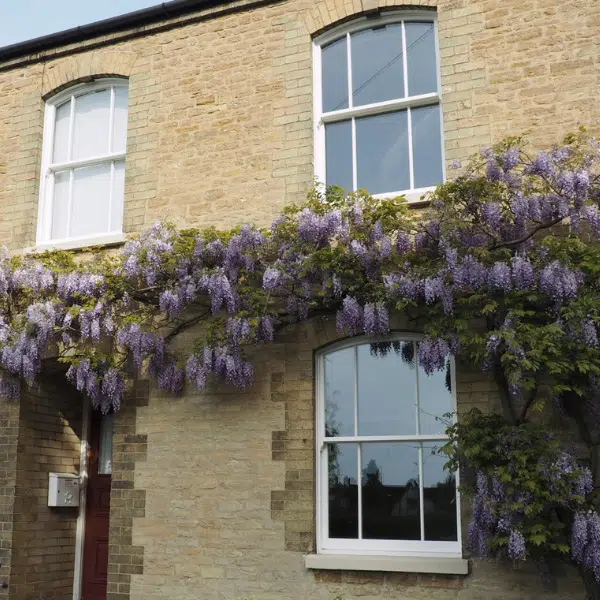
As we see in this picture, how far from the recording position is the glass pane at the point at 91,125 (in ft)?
29.8

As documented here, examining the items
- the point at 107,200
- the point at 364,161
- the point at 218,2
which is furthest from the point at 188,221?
the point at 218,2

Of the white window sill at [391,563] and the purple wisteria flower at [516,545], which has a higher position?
the purple wisteria flower at [516,545]

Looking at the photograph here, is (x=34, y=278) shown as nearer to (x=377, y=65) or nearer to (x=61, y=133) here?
(x=61, y=133)

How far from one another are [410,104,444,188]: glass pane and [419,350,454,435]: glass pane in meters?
1.77

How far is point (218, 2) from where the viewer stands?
852 cm

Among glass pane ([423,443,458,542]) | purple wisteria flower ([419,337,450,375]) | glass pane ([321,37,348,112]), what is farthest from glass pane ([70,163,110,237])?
glass pane ([423,443,458,542])

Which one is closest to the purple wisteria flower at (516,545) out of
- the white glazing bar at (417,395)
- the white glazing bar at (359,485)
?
the white glazing bar at (417,395)

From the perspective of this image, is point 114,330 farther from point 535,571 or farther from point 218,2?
point 535,571

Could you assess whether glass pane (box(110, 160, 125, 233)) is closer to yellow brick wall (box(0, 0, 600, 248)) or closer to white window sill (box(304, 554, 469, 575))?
yellow brick wall (box(0, 0, 600, 248))

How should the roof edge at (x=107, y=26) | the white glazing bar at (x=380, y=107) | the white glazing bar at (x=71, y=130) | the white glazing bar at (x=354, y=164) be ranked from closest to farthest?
the white glazing bar at (x=380, y=107), the white glazing bar at (x=354, y=164), the roof edge at (x=107, y=26), the white glazing bar at (x=71, y=130)

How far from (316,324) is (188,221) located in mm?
1794

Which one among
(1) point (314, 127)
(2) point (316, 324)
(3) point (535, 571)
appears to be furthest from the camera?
(1) point (314, 127)

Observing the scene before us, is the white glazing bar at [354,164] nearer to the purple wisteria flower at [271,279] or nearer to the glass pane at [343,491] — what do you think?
the purple wisteria flower at [271,279]

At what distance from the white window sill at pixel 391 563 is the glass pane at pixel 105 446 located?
3.10 metres
